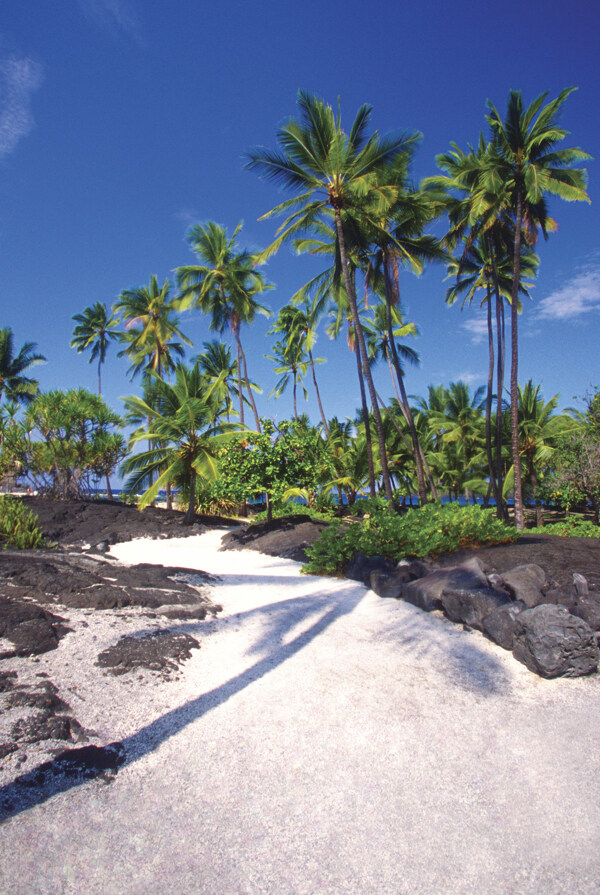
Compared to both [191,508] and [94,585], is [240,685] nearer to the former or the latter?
[94,585]

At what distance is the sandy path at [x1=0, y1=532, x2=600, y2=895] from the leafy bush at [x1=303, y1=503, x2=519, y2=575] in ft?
8.86

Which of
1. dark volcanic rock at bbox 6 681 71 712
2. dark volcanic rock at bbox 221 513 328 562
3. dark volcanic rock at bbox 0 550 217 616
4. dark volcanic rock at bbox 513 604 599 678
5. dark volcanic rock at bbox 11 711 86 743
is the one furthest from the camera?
dark volcanic rock at bbox 221 513 328 562

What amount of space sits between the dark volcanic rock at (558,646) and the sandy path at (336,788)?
5.1 inches

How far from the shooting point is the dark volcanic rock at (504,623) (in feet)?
14.4

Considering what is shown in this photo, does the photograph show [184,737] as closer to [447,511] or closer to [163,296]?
[447,511]

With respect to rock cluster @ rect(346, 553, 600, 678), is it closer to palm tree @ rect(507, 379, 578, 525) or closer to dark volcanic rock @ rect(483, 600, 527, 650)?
dark volcanic rock @ rect(483, 600, 527, 650)

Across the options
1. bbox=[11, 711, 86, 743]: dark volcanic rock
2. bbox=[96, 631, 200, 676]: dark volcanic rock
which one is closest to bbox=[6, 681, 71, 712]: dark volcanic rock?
bbox=[11, 711, 86, 743]: dark volcanic rock

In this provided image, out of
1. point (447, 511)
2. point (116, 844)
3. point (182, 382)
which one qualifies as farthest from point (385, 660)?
point (182, 382)

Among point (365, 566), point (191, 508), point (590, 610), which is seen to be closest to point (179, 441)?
point (191, 508)

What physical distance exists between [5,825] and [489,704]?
3213 mm

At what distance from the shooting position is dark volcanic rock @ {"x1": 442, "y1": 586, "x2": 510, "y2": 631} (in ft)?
15.9

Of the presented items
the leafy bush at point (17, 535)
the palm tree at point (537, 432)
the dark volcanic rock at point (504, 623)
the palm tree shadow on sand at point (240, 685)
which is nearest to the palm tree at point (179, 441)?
the leafy bush at point (17, 535)

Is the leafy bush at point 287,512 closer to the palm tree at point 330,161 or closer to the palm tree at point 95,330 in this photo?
the palm tree at point 330,161

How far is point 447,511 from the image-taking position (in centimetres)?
780
